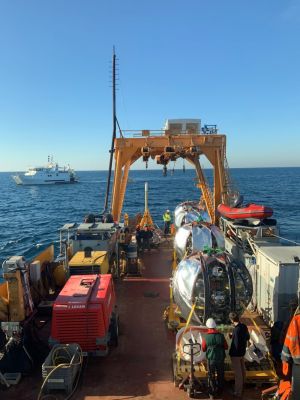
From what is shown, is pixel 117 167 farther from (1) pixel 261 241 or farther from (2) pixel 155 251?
(1) pixel 261 241

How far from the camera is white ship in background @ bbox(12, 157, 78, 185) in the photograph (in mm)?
126450

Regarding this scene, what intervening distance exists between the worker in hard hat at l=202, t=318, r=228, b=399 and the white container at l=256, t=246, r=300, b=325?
3.31 m

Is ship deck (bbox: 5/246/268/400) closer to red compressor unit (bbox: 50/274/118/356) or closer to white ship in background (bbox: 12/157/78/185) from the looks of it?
red compressor unit (bbox: 50/274/118/356)

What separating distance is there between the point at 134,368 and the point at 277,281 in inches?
187

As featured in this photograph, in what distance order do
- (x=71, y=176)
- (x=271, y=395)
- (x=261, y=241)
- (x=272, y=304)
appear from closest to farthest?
1. (x=271, y=395)
2. (x=272, y=304)
3. (x=261, y=241)
4. (x=71, y=176)

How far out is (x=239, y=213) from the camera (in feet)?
50.4

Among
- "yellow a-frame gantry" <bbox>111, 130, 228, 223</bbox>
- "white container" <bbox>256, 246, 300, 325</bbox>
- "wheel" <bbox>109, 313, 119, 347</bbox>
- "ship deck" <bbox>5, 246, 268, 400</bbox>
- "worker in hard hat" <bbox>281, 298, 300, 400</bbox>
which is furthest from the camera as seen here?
"yellow a-frame gantry" <bbox>111, 130, 228, 223</bbox>

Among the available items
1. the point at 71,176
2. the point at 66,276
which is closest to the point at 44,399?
the point at 66,276

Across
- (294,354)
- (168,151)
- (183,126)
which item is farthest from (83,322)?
(183,126)

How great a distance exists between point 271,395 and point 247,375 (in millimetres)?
620

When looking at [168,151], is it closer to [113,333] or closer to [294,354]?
[113,333]

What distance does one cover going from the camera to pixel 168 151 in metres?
19.8

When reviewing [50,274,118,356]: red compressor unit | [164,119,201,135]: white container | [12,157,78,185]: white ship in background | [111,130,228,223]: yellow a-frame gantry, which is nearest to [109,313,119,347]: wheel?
[50,274,118,356]: red compressor unit

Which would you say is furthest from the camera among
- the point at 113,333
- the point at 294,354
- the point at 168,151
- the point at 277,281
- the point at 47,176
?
the point at 47,176
